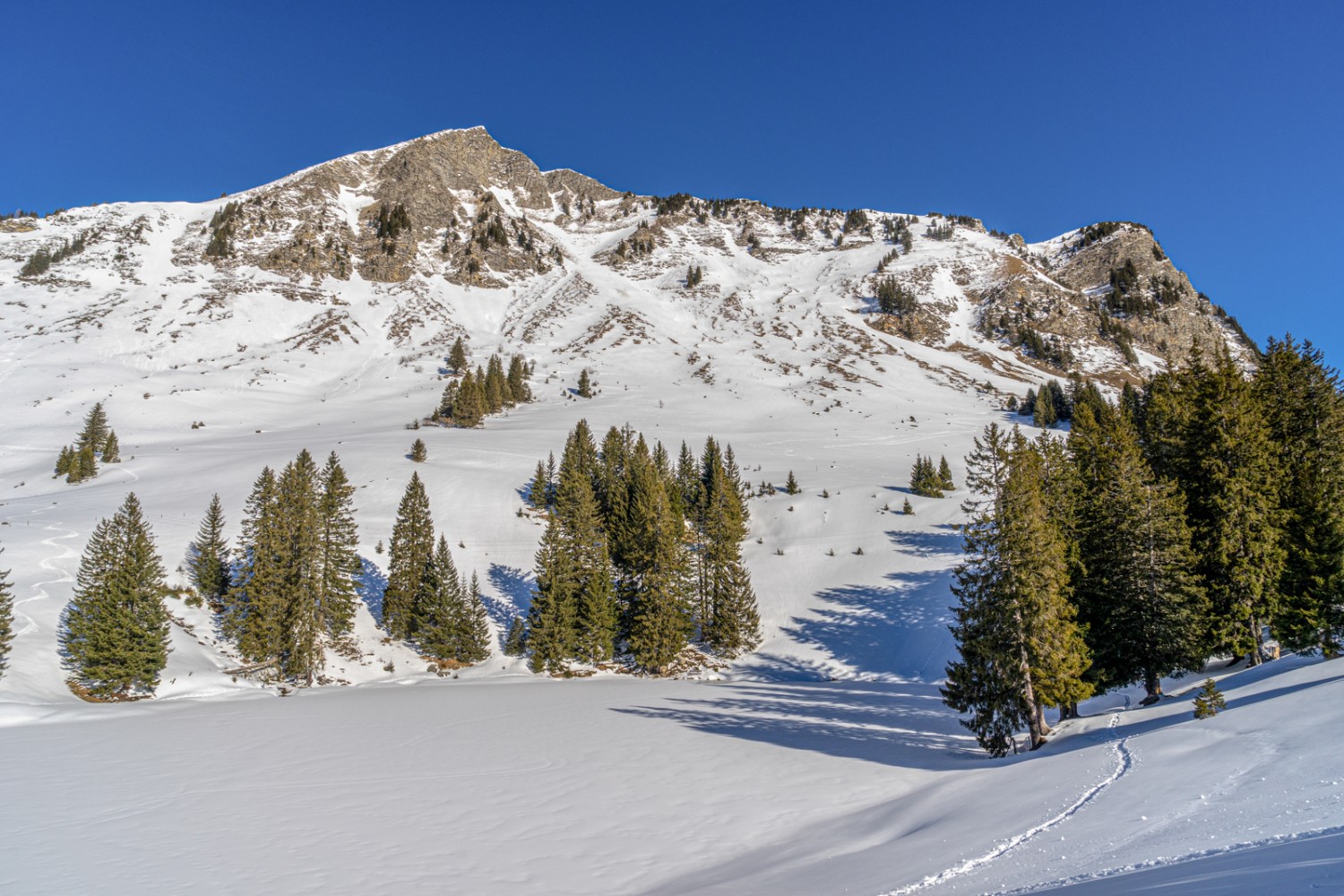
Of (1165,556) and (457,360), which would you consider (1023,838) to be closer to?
(1165,556)

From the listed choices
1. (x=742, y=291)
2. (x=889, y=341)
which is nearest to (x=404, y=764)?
(x=889, y=341)

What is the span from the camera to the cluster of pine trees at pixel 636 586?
4197cm

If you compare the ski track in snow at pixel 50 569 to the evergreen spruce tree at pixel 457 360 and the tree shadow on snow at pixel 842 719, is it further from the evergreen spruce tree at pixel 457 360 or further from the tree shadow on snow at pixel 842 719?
the evergreen spruce tree at pixel 457 360

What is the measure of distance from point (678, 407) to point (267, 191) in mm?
167254

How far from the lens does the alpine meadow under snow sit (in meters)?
10.6

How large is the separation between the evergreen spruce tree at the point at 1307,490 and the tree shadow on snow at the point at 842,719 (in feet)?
38.0

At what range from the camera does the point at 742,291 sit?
170m

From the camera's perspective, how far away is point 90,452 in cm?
6631

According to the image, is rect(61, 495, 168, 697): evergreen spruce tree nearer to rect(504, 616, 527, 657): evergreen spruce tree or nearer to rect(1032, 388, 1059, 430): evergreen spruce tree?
rect(504, 616, 527, 657): evergreen spruce tree

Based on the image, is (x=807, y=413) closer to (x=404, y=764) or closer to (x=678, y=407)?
(x=678, y=407)

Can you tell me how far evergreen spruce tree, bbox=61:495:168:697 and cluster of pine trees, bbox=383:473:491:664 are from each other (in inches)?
513

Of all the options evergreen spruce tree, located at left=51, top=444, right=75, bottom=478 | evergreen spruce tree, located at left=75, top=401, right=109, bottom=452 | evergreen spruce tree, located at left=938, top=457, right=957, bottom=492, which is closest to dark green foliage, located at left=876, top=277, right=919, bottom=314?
evergreen spruce tree, located at left=938, top=457, right=957, bottom=492

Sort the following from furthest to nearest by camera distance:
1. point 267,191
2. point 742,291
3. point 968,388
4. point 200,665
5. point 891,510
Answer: point 267,191 → point 742,291 → point 968,388 → point 891,510 → point 200,665

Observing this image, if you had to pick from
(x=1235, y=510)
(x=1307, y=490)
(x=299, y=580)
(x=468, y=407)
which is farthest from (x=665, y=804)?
(x=468, y=407)
